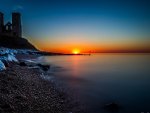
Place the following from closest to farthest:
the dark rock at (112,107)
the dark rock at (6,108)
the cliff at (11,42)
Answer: the dark rock at (6,108) < the dark rock at (112,107) < the cliff at (11,42)

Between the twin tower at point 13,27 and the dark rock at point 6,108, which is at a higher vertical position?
the twin tower at point 13,27

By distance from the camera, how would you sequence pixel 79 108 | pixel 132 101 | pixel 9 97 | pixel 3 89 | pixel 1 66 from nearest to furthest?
pixel 9 97 < pixel 3 89 < pixel 79 108 < pixel 132 101 < pixel 1 66

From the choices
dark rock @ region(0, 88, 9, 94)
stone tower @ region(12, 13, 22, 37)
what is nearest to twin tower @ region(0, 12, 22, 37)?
stone tower @ region(12, 13, 22, 37)

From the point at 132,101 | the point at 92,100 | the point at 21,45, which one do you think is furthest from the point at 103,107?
the point at 21,45

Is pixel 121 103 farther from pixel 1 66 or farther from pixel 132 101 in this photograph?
pixel 1 66

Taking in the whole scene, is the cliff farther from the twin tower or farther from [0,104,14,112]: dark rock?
[0,104,14,112]: dark rock

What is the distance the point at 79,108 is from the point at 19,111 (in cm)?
394

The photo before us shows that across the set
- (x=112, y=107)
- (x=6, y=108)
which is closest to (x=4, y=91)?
(x=6, y=108)

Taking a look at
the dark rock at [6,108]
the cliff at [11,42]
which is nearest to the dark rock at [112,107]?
the dark rock at [6,108]

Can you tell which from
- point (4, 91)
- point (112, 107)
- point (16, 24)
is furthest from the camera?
point (16, 24)

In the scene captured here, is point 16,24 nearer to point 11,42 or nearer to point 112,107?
point 11,42

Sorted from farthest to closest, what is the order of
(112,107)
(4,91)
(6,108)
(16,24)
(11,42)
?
(16,24), (11,42), (112,107), (4,91), (6,108)

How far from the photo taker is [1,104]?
762 cm

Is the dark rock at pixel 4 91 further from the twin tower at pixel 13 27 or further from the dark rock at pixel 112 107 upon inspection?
the twin tower at pixel 13 27
